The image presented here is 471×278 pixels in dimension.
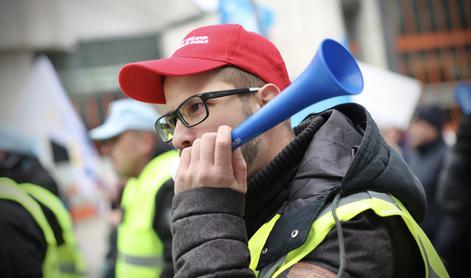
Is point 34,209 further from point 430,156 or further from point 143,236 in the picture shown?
point 430,156

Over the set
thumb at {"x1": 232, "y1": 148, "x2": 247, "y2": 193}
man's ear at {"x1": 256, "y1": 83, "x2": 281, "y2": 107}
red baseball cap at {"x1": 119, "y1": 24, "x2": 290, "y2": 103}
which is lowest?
thumb at {"x1": 232, "y1": 148, "x2": 247, "y2": 193}

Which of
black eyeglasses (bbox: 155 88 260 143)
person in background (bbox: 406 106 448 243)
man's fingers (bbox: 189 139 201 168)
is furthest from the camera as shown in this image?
person in background (bbox: 406 106 448 243)

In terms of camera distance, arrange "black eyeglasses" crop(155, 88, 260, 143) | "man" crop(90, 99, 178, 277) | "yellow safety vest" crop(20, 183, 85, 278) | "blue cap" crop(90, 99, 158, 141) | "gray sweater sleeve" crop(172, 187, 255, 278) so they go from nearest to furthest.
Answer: "gray sweater sleeve" crop(172, 187, 255, 278) < "black eyeglasses" crop(155, 88, 260, 143) < "yellow safety vest" crop(20, 183, 85, 278) < "man" crop(90, 99, 178, 277) < "blue cap" crop(90, 99, 158, 141)

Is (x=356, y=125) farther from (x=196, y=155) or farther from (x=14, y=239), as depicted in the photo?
(x=14, y=239)

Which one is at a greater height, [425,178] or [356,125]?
[356,125]

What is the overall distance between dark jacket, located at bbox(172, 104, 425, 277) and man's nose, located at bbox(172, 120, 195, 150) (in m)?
0.20

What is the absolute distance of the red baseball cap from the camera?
59.2 inches

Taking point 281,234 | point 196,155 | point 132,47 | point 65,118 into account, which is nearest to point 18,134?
point 196,155

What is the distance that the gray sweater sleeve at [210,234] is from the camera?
3.87ft

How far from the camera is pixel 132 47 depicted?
658 cm

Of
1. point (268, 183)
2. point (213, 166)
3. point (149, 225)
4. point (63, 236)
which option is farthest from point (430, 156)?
point (213, 166)

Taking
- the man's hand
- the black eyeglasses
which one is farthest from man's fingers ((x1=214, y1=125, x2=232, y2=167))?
the black eyeglasses

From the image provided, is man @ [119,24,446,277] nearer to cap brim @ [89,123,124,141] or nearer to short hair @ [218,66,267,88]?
short hair @ [218,66,267,88]

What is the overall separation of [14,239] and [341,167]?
101 cm
